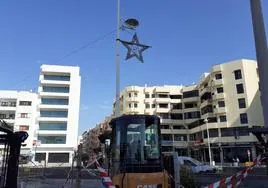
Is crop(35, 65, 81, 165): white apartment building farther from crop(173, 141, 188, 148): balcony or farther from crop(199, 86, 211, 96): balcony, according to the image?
crop(199, 86, 211, 96): balcony

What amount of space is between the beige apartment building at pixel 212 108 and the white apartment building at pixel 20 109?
25.2m

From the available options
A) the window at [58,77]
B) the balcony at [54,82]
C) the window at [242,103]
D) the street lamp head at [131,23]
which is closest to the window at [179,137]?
the window at [242,103]

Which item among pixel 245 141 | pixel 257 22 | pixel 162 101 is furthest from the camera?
pixel 162 101

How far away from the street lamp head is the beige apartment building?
109ft

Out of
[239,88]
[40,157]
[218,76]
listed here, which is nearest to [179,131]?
[218,76]

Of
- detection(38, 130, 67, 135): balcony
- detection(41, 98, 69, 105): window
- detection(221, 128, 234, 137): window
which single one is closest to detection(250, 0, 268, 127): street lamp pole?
detection(221, 128, 234, 137): window

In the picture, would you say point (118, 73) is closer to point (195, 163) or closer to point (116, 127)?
point (116, 127)

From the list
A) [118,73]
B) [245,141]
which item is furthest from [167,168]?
[245,141]

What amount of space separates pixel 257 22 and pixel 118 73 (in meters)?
11.1

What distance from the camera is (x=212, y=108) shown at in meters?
66.6

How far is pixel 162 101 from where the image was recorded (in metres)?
80.2

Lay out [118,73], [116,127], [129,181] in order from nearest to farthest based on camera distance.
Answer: [129,181]
[116,127]
[118,73]

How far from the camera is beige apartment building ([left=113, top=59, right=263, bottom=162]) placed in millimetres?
58825

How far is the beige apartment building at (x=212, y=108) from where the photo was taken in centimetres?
5883
